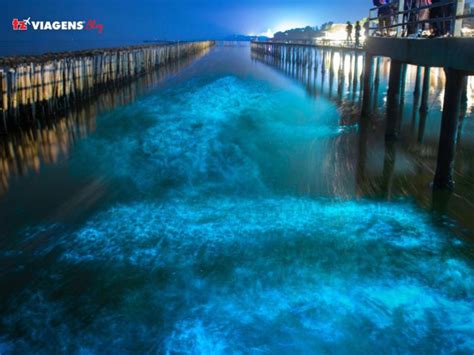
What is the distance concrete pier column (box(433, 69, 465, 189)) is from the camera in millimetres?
7273

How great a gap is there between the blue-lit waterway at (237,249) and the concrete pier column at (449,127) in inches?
12.8

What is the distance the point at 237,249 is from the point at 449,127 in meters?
4.21

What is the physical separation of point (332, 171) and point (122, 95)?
655 inches

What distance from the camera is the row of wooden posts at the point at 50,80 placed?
1391cm

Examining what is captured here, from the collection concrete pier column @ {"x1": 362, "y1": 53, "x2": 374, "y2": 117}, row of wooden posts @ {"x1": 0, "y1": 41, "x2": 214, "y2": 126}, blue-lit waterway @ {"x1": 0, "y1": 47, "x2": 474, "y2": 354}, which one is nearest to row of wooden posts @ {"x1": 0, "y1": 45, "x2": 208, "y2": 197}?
blue-lit waterway @ {"x1": 0, "y1": 47, "x2": 474, "y2": 354}

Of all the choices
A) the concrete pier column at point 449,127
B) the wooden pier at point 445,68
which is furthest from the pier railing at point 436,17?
the concrete pier column at point 449,127

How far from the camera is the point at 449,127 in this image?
758 cm

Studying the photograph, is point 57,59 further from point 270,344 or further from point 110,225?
point 270,344

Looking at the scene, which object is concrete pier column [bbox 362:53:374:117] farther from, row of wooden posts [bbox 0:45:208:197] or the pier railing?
row of wooden posts [bbox 0:45:208:197]

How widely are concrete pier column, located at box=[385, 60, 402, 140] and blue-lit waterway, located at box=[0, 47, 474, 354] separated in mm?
517

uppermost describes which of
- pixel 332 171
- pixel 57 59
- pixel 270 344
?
pixel 57 59

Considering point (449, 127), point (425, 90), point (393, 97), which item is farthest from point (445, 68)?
point (425, 90)

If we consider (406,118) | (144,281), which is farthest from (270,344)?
(406,118)

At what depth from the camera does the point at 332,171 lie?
941 cm
